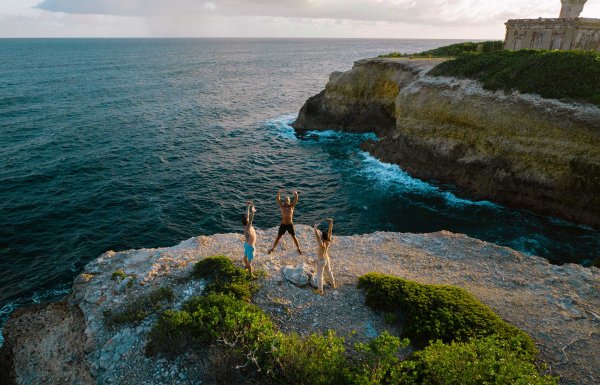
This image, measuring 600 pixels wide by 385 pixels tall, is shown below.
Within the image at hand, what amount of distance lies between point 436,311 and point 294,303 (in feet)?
16.0

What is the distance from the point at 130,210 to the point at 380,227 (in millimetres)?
17915

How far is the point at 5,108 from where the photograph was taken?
5091 centimetres

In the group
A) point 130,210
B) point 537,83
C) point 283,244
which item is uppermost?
point 537,83

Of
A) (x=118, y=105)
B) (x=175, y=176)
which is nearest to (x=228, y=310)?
(x=175, y=176)

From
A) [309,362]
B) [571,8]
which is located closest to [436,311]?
[309,362]

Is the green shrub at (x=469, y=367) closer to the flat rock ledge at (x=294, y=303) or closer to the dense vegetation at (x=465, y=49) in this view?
the flat rock ledge at (x=294, y=303)

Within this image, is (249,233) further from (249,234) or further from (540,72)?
(540,72)

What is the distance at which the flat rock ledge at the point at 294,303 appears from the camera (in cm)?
1126

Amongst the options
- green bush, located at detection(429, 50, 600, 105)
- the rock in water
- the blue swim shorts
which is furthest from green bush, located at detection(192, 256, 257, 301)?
green bush, located at detection(429, 50, 600, 105)

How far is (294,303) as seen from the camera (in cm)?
1302

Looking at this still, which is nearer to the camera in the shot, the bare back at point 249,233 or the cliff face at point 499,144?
the bare back at point 249,233

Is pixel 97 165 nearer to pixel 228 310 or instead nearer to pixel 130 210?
pixel 130 210

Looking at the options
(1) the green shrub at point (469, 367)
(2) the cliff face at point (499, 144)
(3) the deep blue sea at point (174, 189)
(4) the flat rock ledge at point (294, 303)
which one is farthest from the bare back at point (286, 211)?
(2) the cliff face at point (499, 144)

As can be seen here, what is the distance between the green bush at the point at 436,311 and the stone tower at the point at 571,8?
132ft
